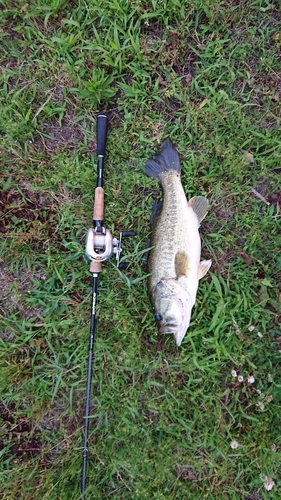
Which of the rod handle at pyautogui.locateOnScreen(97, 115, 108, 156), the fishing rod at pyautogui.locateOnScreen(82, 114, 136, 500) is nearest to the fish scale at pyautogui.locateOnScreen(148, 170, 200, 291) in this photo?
the fishing rod at pyautogui.locateOnScreen(82, 114, 136, 500)

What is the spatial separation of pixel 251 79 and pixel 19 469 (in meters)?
3.73

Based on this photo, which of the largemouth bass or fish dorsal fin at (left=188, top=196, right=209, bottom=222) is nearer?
the largemouth bass

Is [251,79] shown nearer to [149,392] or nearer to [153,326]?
[153,326]

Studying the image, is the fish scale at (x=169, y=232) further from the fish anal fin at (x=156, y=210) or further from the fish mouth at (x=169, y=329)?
the fish mouth at (x=169, y=329)

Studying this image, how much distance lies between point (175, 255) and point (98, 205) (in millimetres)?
719

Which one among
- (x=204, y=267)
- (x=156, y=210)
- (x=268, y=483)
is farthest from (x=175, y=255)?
(x=268, y=483)

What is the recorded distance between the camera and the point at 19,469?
3496mm

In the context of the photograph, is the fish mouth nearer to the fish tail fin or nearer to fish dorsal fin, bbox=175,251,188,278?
fish dorsal fin, bbox=175,251,188,278

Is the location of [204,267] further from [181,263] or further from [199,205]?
[199,205]

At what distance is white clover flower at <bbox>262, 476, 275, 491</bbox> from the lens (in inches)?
129

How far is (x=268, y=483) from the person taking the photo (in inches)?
129

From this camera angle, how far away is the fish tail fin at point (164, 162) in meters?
3.39

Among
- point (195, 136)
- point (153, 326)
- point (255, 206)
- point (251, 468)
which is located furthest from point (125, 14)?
point (251, 468)

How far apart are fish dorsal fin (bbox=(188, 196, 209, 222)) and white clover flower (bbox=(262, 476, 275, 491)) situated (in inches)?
82.5
